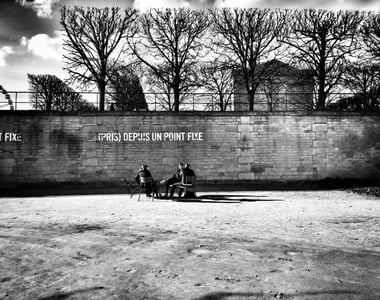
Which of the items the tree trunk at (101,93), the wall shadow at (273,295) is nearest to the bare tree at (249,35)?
the tree trunk at (101,93)

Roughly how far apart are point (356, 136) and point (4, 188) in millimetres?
18191

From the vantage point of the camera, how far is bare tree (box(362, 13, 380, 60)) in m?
16.8

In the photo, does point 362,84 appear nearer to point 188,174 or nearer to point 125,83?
point 188,174

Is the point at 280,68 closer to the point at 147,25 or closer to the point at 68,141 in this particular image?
the point at 147,25

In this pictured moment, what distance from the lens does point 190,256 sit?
154 inches

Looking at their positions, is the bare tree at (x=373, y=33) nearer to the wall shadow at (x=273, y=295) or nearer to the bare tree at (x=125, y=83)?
the bare tree at (x=125, y=83)

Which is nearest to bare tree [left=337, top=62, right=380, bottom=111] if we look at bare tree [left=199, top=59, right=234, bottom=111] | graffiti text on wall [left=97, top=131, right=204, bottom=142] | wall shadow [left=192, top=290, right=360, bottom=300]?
bare tree [left=199, top=59, right=234, bottom=111]

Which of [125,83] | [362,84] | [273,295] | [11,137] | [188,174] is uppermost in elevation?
[125,83]

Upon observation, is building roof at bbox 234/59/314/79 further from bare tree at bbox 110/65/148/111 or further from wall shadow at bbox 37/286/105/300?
wall shadow at bbox 37/286/105/300

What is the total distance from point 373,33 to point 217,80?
10.7m

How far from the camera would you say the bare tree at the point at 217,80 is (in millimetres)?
18422

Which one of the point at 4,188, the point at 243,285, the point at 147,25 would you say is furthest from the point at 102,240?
the point at 147,25

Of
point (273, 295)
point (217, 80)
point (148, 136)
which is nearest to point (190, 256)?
point (273, 295)

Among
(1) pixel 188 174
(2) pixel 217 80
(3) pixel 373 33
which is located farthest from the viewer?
(2) pixel 217 80
